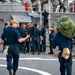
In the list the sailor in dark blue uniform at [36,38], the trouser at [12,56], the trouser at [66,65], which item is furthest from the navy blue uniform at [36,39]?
the trouser at [66,65]

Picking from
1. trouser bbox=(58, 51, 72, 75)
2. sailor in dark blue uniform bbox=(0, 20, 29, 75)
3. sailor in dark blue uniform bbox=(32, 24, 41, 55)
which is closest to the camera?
trouser bbox=(58, 51, 72, 75)

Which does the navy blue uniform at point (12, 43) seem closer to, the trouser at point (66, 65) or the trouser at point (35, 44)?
the trouser at point (66, 65)

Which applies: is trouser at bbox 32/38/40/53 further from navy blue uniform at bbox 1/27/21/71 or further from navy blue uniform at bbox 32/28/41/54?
navy blue uniform at bbox 1/27/21/71

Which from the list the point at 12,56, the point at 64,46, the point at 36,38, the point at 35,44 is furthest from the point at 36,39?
the point at 64,46

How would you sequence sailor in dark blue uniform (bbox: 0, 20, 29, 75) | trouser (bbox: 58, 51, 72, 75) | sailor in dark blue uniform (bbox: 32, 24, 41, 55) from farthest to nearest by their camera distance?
1. sailor in dark blue uniform (bbox: 32, 24, 41, 55)
2. sailor in dark blue uniform (bbox: 0, 20, 29, 75)
3. trouser (bbox: 58, 51, 72, 75)

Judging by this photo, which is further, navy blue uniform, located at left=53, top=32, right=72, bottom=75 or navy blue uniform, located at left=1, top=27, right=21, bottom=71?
navy blue uniform, located at left=1, top=27, right=21, bottom=71

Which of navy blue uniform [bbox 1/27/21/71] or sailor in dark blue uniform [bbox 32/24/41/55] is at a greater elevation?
navy blue uniform [bbox 1/27/21/71]

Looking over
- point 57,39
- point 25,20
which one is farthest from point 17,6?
point 57,39

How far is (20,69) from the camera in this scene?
1498 cm

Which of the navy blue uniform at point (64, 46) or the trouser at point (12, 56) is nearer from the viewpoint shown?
the navy blue uniform at point (64, 46)

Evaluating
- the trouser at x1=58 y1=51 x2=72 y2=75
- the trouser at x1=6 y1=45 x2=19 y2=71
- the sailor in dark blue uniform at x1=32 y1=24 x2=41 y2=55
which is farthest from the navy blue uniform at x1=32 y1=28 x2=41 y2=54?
the trouser at x1=58 y1=51 x2=72 y2=75

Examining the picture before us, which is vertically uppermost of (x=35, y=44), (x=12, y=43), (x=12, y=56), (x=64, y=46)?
(x=64, y=46)

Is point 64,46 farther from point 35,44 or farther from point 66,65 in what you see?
point 35,44

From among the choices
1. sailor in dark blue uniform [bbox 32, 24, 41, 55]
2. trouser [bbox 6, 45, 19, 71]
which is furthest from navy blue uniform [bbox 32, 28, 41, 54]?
trouser [bbox 6, 45, 19, 71]
